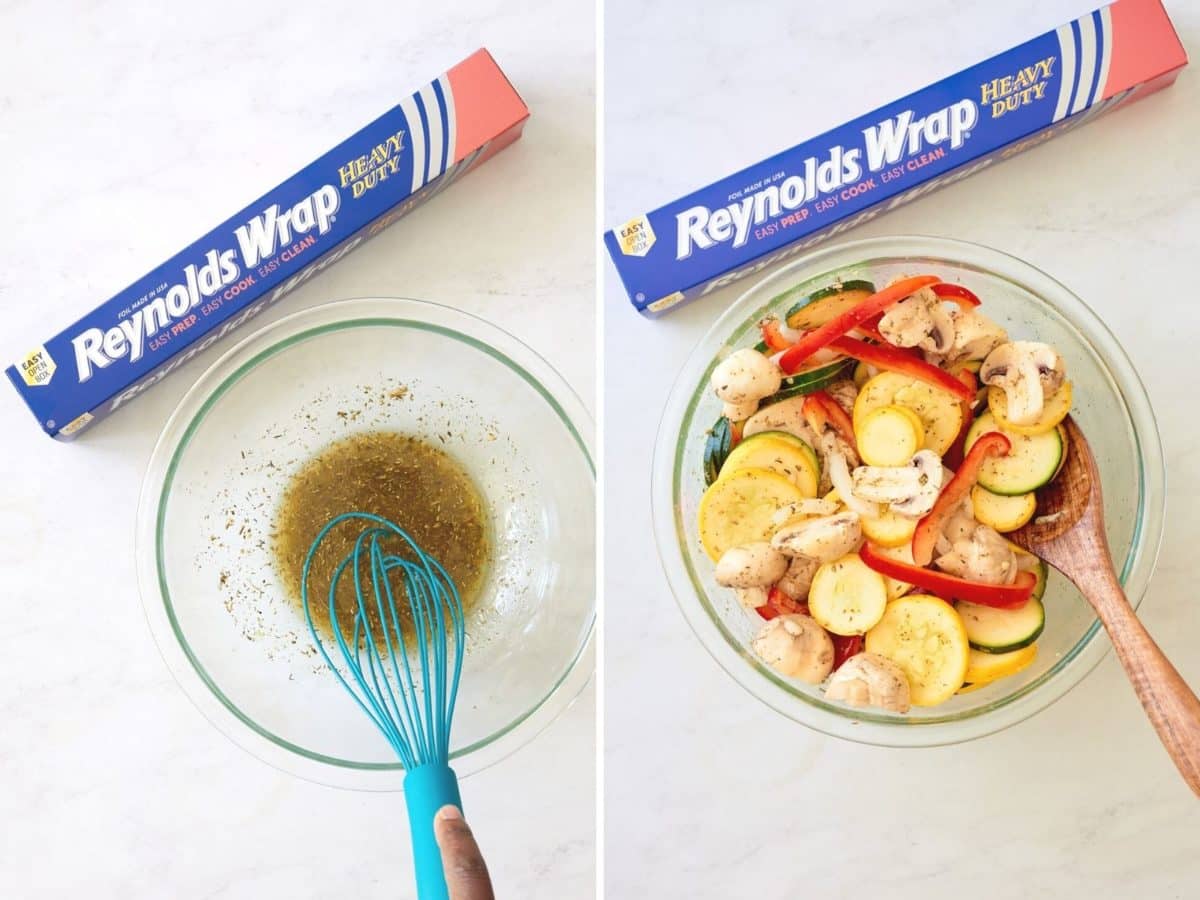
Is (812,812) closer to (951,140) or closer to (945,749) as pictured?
(945,749)

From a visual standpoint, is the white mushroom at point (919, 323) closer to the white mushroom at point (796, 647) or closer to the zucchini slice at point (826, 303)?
the zucchini slice at point (826, 303)

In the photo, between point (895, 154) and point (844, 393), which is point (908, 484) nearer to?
point (844, 393)

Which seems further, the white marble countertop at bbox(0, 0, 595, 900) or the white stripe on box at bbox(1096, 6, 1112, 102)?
the white marble countertop at bbox(0, 0, 595, 900)

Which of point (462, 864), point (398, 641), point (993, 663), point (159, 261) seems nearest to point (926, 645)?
point (993, 663)

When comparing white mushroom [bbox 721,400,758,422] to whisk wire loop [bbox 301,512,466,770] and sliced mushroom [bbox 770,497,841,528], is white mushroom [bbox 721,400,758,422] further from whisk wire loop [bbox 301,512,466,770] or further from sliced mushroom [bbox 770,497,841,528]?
whisk wire loop [bbox 301,512,466,770]

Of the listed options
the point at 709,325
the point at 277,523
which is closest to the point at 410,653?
the point at 277,523

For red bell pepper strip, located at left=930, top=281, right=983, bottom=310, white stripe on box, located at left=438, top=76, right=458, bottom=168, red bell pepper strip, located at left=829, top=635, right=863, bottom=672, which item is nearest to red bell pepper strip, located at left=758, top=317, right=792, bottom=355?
red bell pepper strip, located at left=930, top=281, right=983, bottom=310
